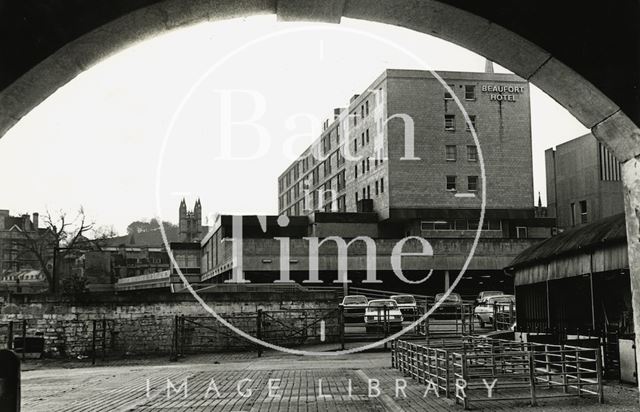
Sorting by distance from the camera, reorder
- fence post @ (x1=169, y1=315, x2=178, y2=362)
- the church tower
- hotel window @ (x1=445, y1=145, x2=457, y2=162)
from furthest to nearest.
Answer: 1. the church tower
2. hotel window @ (x1=445, y1=145, x2=457, y2=162)
3. fence post @ (x1=169, y1=315, x2=178, y2=362)

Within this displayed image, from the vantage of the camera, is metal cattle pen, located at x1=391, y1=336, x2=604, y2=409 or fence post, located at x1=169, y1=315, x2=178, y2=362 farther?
fence post, located at x1=169, y1=315, x2=178, y2=362

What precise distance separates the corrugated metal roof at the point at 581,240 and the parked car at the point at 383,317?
20.7ft

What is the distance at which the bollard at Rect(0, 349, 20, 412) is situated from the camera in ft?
19.0

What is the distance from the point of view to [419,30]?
6004 mm

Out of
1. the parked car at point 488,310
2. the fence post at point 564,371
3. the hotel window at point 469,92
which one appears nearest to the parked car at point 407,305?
the parked car at point 488,310

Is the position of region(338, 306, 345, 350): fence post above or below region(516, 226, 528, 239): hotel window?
below

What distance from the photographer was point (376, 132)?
204 feet

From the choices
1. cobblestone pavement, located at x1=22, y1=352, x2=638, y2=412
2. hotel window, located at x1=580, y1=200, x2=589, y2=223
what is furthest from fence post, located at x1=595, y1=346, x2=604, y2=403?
hotel window, located at x1=580, y1=200, x2=589, y2=223

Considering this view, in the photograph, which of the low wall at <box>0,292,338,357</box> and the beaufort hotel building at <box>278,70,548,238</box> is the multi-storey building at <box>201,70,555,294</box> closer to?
the beaufort hotel building at <box>278,70,548,238</box>

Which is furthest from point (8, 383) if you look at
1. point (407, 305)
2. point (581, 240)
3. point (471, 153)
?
point (471, 153)

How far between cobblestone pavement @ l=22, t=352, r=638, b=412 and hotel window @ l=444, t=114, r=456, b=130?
134 ft

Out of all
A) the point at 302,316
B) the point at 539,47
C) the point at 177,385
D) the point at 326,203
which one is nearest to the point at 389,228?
the point at 326,203

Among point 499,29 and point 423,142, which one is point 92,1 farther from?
point 423,142

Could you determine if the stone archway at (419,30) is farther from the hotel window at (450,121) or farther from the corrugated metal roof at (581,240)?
the hotel window at (450,121)
